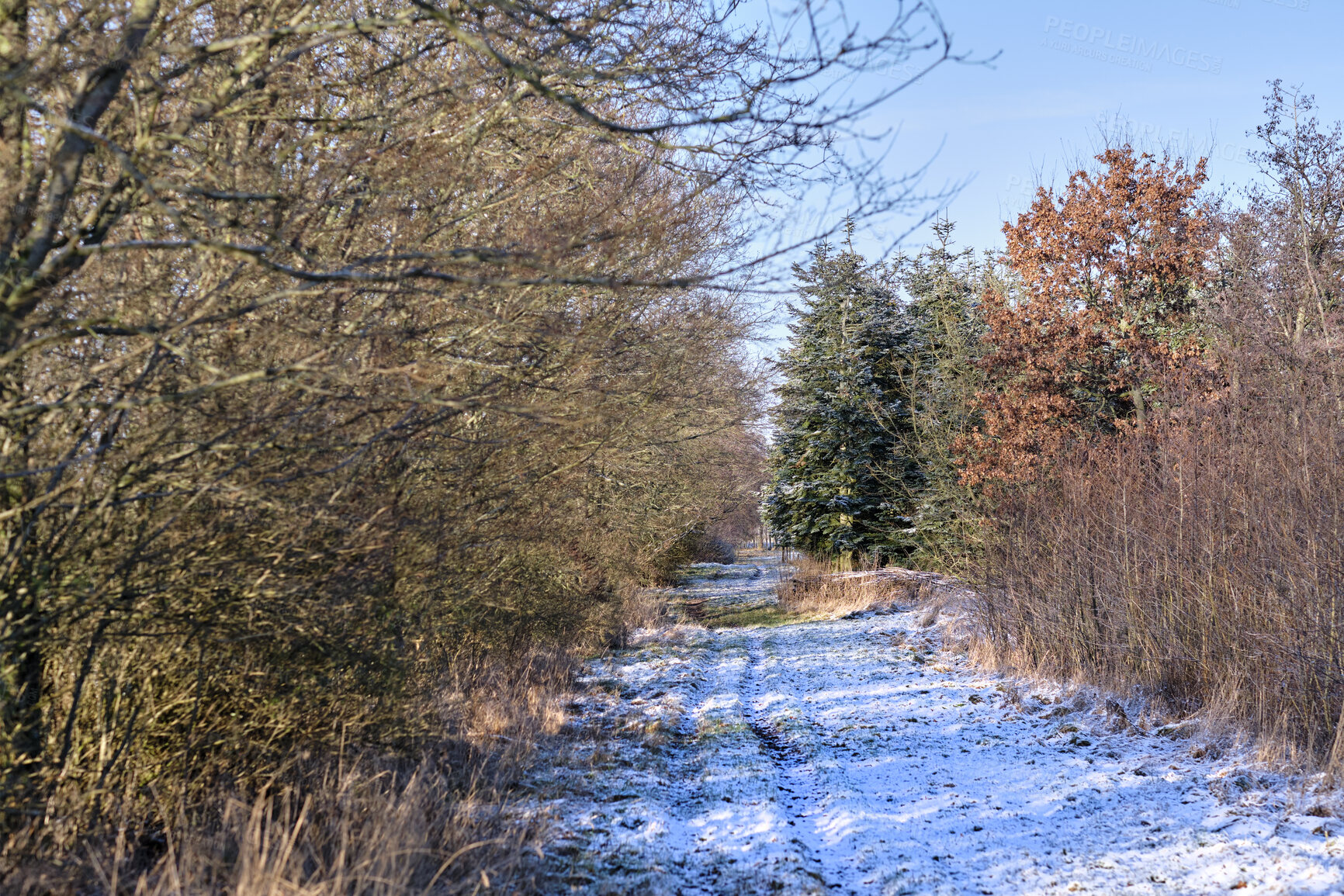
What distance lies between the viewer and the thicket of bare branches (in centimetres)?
298

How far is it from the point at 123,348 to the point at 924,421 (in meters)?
14.0

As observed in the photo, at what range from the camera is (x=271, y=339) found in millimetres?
3502

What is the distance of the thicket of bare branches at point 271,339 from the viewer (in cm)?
298

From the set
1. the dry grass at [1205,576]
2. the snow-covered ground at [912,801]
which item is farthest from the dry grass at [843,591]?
the snow-covered ground at [912,801]

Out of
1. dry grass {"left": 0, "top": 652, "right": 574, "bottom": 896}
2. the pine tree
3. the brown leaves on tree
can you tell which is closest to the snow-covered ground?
dry grass {"left": 0, "top": 652, "right": 574, "bottom": 896}

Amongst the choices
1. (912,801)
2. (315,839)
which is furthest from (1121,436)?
(315,839)

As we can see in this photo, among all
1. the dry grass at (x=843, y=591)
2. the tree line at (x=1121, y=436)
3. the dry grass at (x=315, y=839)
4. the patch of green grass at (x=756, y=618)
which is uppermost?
the tree line at (x=1121, y=436)

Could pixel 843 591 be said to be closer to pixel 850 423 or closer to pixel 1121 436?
pixel 850 423

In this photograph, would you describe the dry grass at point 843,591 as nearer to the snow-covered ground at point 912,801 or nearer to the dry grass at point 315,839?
the snow-covered ground at point 912,801

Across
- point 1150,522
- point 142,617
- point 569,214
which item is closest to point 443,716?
point 142,617

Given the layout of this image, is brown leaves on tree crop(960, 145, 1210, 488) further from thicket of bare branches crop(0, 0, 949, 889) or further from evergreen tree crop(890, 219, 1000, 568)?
thicket of bare branches crop(0, 0, 949, 889)

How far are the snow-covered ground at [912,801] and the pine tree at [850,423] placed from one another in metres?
10.5

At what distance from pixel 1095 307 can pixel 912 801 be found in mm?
12094

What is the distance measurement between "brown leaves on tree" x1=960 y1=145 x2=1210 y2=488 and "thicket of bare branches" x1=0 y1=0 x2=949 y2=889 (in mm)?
10606
